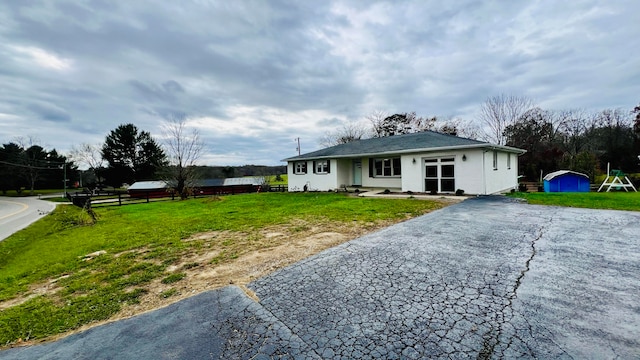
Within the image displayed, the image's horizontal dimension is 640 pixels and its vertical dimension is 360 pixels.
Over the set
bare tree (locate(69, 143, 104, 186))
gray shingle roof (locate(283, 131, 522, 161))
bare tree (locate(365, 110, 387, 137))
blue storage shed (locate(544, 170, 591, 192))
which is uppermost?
bare tree (locate(365, 110, 387, 137))

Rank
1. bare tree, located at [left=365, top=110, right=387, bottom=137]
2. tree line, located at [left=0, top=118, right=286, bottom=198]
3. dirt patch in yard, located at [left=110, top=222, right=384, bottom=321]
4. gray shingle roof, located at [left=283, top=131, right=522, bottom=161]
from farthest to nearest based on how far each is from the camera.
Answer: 1. tree line, located at [left=0, top=118, right=286, bottom=198]
2. bare tree, located at [left=365, top=110, right=387, bottom=137]
3. gray shingle roof, located at [left=283, top=131, right=522, bottom=161]
4. dirt patch in yard, located at [left=110, top=222, right=384, bottom=321]

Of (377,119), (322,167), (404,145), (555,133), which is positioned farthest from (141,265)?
(555,133)

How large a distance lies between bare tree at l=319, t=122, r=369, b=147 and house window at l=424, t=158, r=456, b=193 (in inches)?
872

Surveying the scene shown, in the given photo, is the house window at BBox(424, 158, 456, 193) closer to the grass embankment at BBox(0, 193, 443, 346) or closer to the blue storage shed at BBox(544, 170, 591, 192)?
the grass embankment at BBox(0, 193, 443, 346)

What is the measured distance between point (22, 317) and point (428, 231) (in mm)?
6452

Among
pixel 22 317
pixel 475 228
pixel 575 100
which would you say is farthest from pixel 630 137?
pixel 22 317

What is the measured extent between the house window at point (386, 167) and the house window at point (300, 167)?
218 inches

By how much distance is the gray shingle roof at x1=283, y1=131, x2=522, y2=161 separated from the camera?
1321 centimetres

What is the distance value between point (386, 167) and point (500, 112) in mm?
17376

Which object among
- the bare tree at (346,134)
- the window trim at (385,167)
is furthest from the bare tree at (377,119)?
the window trim at (385,167)

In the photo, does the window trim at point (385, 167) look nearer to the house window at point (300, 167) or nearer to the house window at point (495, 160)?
the house window at point (495, 160)

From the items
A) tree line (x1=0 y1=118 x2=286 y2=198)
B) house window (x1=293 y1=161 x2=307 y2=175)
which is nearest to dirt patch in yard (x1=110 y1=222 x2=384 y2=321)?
house window (x1=293 y1=161 x2=307 y2=175)

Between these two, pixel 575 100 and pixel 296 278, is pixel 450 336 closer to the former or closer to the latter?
pixel 296 278

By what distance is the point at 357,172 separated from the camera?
19.3m
